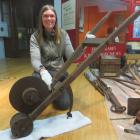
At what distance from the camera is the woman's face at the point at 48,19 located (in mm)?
2207

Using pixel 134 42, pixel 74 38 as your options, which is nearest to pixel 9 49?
pixel 74 38

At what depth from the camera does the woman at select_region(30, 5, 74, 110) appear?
7.30 feet

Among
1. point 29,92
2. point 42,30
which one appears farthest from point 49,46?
point 29,92

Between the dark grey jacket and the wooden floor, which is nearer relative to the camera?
the wooden floor

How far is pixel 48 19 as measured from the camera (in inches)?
87.0

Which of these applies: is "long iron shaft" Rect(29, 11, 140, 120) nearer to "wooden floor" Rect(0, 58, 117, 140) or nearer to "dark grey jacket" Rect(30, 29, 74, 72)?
"wooden floor" Rect(0, 58, 117, 140)

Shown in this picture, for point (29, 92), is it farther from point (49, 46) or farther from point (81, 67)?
point (49, 46)

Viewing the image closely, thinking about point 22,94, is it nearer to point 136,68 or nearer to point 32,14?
point 136,68

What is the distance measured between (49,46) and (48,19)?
0.33 metres

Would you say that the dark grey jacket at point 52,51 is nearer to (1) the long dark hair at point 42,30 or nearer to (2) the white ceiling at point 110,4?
(1) the long dark hair at point 42,30

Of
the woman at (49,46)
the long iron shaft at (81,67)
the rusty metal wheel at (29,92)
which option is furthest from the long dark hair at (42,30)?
the long iron shaft at (81,67)

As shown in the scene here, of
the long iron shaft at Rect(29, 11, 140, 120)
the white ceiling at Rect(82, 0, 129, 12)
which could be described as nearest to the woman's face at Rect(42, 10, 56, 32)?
the long iron shaft at Rect(29, 11, 140, 120)

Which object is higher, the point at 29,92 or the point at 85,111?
the point at 29,92

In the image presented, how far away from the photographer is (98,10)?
5012 millimetres
